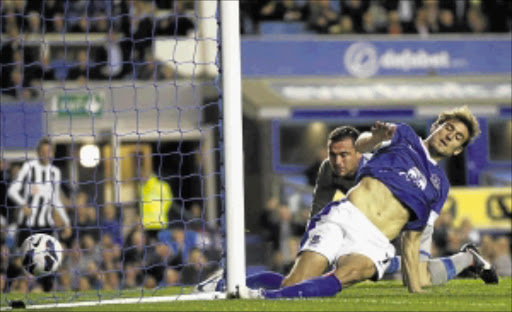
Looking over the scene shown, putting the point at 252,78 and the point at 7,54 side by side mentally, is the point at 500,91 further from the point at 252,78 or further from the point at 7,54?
the point at 7,54

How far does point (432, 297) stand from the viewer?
7.82 meters

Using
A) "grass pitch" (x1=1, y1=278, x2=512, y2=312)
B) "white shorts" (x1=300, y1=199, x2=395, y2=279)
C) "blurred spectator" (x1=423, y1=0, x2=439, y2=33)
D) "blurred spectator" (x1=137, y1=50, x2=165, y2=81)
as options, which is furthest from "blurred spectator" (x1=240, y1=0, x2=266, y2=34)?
"white shorts" (x1=300, y1=199, x2=395, y2=279)

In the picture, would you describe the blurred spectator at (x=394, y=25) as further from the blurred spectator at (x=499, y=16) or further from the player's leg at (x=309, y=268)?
the player's leg at (x=309, y=268)

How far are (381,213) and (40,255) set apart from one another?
8.07 ft

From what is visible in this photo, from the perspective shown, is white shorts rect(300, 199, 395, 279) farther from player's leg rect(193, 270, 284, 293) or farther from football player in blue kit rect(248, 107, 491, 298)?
player's leg rect(193, 270, 284, 293)

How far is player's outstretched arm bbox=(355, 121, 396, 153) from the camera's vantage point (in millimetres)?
8352

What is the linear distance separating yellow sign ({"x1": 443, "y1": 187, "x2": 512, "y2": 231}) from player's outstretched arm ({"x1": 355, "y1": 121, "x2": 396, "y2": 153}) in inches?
439

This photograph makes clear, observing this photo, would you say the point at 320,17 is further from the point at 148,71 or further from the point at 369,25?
the point at 148,71

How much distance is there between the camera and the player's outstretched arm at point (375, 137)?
27.4ft

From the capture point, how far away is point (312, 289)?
7.53 meters

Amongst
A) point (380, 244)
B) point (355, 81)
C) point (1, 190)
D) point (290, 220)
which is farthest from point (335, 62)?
point (380, 244)

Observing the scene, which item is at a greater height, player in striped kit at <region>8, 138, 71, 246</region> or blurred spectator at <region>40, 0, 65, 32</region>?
blurred spectator at <region>40, 0, 65, 32</region>

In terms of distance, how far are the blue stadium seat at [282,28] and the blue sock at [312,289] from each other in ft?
48.5

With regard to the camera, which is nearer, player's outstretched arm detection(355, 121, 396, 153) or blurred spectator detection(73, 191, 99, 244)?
player's outstretched arm detection(355, 121, 396, 153)
